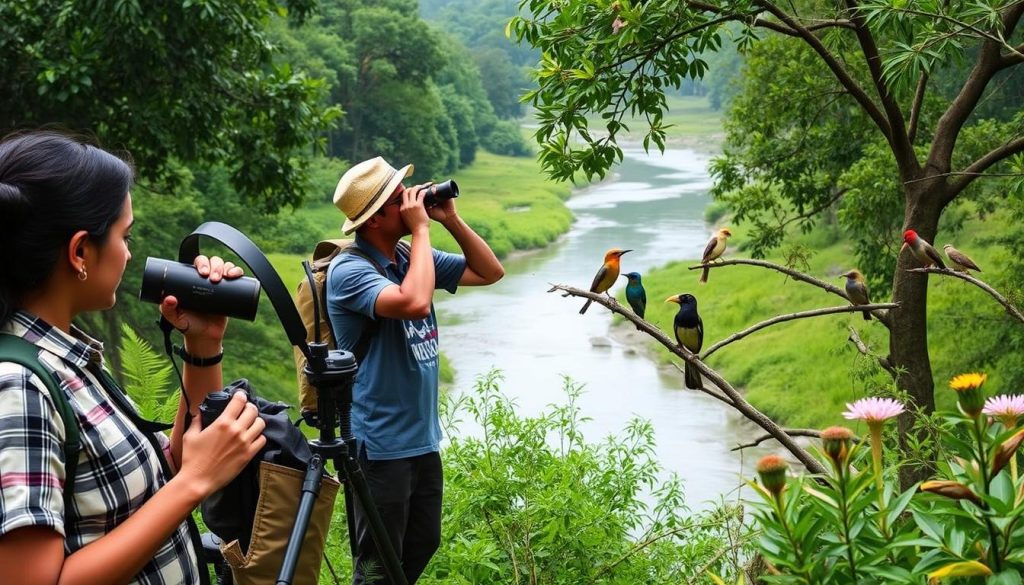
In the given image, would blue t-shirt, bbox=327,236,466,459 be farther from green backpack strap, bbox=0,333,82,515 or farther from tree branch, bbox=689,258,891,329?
green backpack strap, bbox=0,333,82,515

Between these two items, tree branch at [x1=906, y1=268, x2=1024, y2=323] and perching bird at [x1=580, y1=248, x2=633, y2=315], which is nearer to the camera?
tree branch at [x1=906, y1=268, x2=1024, y2=323]

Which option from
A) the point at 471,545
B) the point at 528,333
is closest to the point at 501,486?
the point at 471,545

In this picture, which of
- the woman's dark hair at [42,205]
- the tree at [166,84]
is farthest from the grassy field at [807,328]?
the woman's dark hair at [42,205]

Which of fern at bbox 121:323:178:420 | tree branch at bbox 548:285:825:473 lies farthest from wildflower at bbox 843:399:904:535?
fern at bbox 121:323:178:420

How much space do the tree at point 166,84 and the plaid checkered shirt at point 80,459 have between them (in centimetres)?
495

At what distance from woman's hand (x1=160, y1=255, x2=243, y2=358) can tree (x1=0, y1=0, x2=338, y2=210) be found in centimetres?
471

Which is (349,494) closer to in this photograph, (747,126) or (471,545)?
(471,545)

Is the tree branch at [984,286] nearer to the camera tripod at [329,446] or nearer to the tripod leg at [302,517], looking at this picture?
the camera tripod at [329,446]

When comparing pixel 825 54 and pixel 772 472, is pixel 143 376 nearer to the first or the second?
pixel 772 472

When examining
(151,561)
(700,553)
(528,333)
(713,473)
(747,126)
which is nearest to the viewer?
(151,561)

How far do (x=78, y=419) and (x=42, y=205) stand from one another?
0.88 ft

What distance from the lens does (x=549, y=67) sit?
3.85 meters

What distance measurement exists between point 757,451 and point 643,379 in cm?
363

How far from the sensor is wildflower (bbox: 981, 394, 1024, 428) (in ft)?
4.82
